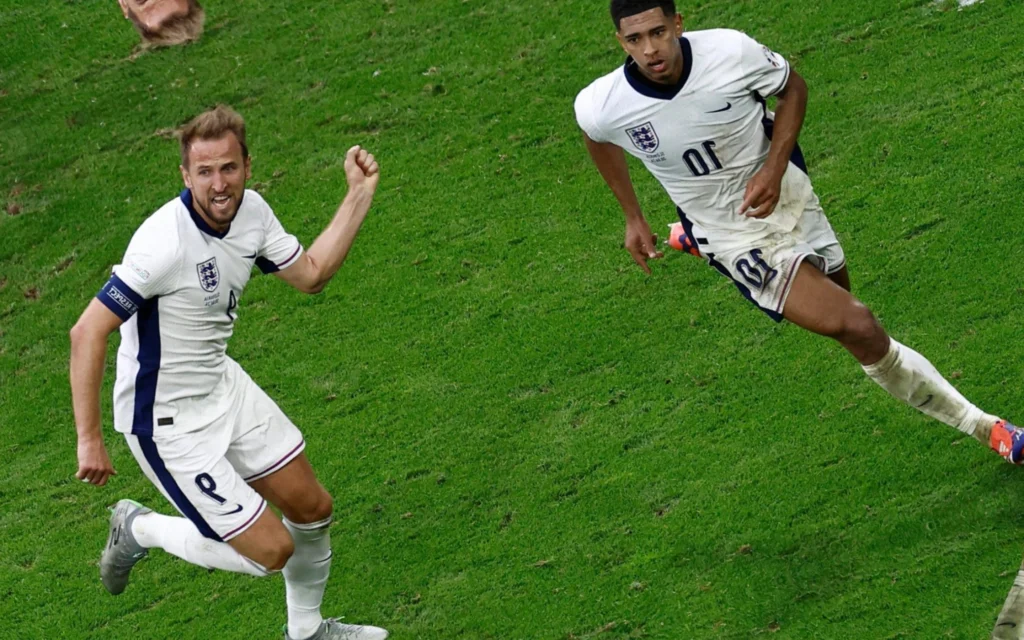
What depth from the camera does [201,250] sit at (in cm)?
450

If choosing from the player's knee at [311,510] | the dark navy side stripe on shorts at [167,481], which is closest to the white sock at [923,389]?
the player's knee at [311,510]

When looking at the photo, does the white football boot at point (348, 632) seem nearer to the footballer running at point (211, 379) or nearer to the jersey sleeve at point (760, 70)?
the footballer running at point (211, 379)

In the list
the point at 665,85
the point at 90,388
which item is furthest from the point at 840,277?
the point at 90,388

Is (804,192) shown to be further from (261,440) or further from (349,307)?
(349,307)

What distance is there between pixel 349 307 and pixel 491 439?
1.57 m

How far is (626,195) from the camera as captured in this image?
5289 millimetres

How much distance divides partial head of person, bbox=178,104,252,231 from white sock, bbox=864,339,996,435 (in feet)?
7.75

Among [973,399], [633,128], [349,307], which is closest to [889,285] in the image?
[973,399]

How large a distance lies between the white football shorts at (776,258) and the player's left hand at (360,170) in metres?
1.24

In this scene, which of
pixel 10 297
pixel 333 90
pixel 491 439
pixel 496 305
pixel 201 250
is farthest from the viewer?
pixel 333 90

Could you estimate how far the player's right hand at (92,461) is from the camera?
13.9 feet

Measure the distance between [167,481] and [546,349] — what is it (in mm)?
2335

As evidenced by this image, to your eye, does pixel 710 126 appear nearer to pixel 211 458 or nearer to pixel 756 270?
pixel 756 270

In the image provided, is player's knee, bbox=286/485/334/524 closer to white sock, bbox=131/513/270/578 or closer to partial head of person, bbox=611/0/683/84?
white sock, bbox=131/513/270/578
